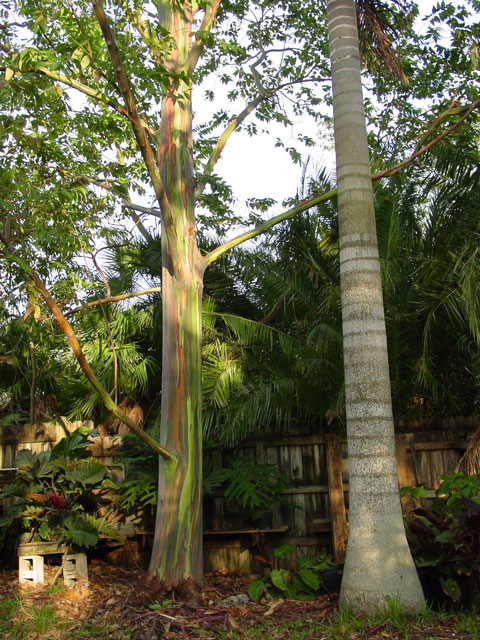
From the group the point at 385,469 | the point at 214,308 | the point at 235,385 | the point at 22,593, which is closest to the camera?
the point at 385,469

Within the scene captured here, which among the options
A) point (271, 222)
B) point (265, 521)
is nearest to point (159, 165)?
A: point (271, 222)

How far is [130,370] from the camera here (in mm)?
8977

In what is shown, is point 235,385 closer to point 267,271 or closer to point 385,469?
point 267,271

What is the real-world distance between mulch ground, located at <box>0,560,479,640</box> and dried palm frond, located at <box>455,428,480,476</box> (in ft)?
7.07

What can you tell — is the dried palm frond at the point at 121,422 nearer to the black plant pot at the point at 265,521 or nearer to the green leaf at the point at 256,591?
the black plant pot at the point at 265,521

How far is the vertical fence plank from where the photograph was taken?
7.21 m

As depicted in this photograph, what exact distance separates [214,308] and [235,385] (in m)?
1.74

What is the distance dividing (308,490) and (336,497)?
38 centimetres

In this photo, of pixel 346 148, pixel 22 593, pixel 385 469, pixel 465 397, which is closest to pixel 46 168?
pixel 346 148

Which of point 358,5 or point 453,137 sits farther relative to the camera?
point 453,137

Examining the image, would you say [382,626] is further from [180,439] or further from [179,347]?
[179,347]

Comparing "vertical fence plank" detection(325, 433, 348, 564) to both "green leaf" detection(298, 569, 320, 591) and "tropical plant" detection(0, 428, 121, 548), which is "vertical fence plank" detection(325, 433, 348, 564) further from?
"tropical plant" detection(0, 428, 121, 548)

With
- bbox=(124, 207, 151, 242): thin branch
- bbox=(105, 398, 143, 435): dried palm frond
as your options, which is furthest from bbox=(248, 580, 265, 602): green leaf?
bbox=(124, 207, 151, 242): thin branch

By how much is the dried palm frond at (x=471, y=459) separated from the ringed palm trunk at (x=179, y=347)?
276 centimetres
